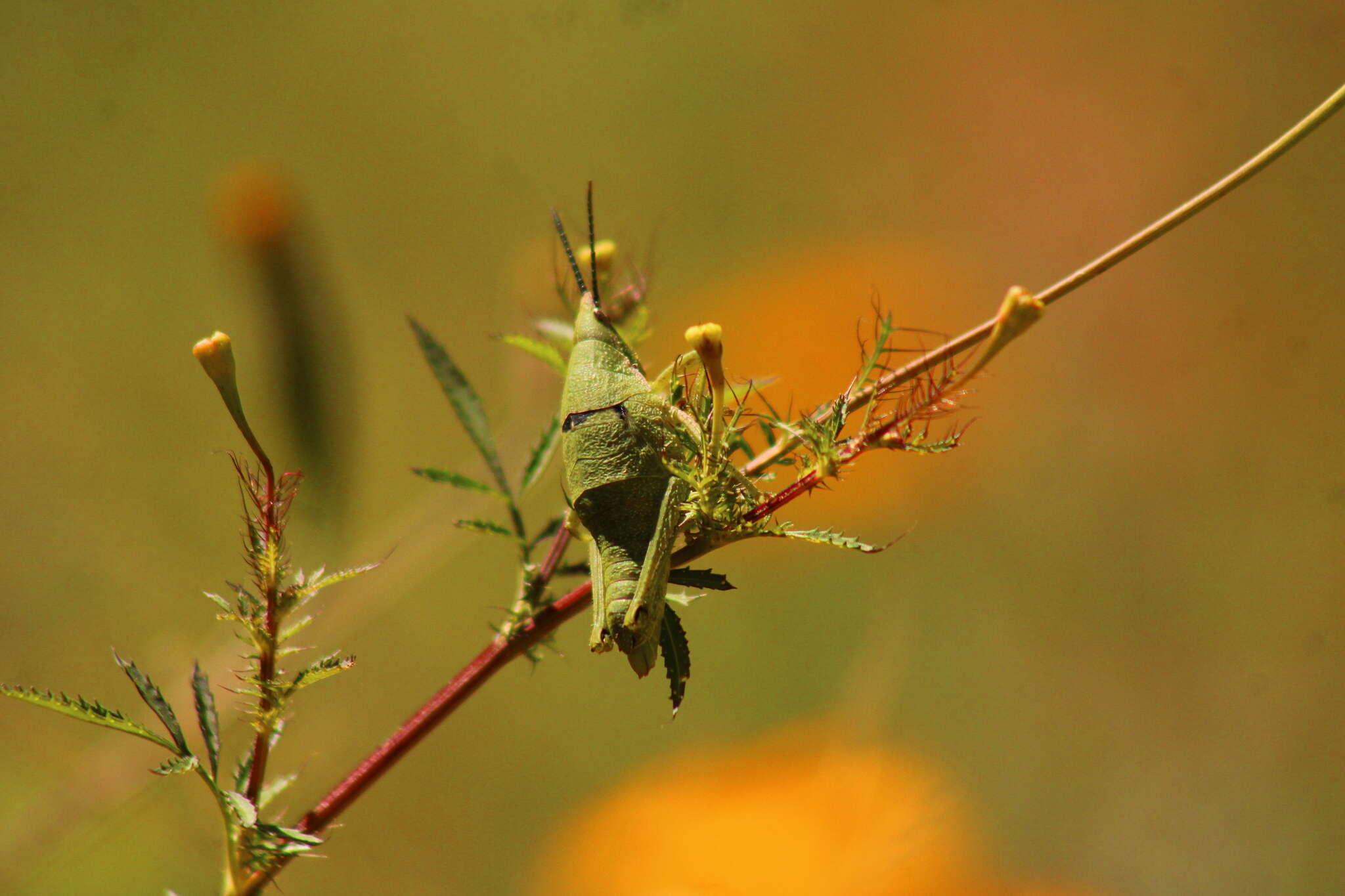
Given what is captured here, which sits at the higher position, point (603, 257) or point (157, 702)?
point (603, 257)

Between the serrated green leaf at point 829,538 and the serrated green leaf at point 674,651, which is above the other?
the serrated green leaf at point 829,538

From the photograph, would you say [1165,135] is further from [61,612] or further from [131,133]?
[61,612]

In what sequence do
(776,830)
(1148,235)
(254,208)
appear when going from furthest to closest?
(254,208) < (776,830) < (1148,235)

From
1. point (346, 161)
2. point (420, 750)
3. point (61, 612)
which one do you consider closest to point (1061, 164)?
point (346, 161)

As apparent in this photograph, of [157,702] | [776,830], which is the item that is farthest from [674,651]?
[776,830]

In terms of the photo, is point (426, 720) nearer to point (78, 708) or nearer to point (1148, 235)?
point (78, 708)

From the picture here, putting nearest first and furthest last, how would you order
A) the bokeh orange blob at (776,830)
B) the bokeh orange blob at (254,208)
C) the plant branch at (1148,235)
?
the plant branch at (1148,235) → the bokeh orange blob at (776,830) → the bokeh orange blob at (254,208)

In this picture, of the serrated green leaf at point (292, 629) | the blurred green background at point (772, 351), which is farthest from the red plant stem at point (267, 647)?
the blurred green background at point (772, 351)

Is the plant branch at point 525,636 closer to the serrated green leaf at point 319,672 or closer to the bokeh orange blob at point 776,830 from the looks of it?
the serrated green leaf at point 319,672
